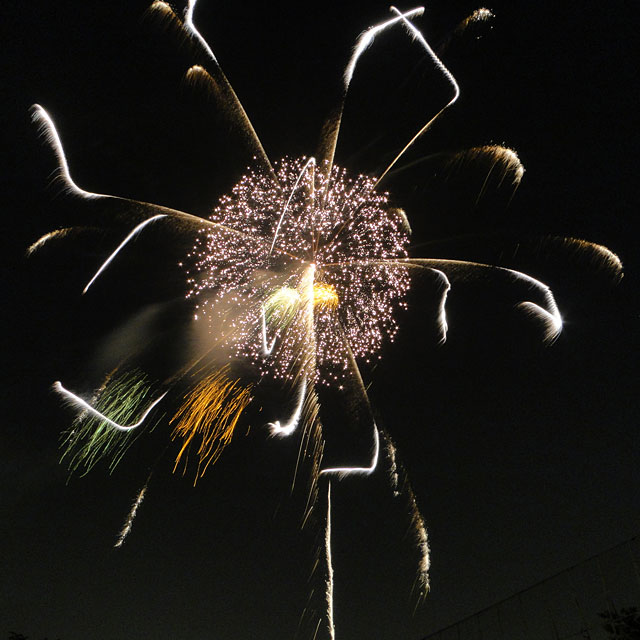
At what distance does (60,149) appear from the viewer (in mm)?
10445

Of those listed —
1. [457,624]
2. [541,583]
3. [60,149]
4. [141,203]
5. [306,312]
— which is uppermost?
[60,149]

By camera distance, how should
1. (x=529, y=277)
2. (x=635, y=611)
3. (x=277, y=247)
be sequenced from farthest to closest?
(x=635, y=611) < (x=277, y=247) < (x=529, y=277)

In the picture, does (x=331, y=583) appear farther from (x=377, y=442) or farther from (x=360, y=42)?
(x=360, y=42)

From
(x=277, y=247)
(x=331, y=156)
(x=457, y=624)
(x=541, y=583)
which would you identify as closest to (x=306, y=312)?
(x=277, y=247)

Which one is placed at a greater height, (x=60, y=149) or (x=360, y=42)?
(x=360, y=42)

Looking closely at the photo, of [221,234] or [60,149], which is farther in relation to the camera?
[221,234]

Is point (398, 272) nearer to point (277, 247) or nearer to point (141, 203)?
point (277, 247)

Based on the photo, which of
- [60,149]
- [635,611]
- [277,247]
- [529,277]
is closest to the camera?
[60,149]

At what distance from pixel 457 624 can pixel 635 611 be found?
4501 millimetres

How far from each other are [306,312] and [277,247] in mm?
1555

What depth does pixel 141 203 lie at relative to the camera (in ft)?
38.7

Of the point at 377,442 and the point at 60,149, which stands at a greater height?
the point at 60,149

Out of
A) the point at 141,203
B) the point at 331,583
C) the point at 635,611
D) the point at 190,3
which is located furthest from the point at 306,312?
the point at 635,611

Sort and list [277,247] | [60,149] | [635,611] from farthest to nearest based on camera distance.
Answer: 1. [635,611]
2. [277,247]
3. [60,149]
